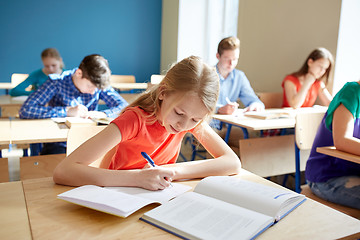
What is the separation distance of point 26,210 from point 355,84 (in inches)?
58.7

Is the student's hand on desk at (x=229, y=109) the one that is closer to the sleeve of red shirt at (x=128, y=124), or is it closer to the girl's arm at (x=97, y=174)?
the sleeve of red shirt at (x=128, y=124)

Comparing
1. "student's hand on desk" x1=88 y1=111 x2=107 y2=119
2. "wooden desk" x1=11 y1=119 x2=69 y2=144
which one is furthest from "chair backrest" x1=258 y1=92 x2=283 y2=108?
"wooden desk" x1=11 y1=119 x2=69 y2=144

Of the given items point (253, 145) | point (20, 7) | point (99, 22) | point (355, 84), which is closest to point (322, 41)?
point (253, 145)

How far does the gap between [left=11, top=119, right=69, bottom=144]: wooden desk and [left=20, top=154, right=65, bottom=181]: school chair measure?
0.14m

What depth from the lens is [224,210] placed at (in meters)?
0.83

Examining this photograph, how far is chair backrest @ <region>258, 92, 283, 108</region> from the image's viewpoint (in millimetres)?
3406

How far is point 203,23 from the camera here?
5.48 metres

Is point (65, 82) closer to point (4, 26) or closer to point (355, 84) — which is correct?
point (355, 84)

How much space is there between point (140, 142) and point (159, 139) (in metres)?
0.08

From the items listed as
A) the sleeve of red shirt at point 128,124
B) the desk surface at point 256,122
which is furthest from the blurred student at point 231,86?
the sleeve of red shirt at point 128,124

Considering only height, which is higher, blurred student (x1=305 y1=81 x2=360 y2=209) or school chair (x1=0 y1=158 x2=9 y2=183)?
blurred student (x1=305 y1=81 x2=360 y2=209)

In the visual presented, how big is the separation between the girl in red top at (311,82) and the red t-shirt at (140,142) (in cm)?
208

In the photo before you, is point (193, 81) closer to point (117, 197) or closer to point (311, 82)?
point (117, 197)

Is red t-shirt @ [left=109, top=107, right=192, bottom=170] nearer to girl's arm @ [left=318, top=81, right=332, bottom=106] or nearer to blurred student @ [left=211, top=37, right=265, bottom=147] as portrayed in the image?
blurred student @ [left=211, top=37, right=265, bottom=147]
